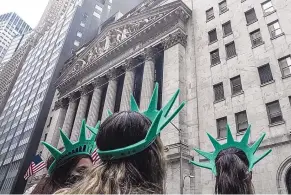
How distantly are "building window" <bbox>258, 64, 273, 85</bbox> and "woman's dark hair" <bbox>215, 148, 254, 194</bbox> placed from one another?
15980 millimetres

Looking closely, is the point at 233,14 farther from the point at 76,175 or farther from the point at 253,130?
the point at 76,175

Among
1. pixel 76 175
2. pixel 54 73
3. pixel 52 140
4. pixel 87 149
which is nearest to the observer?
pixel 76 175

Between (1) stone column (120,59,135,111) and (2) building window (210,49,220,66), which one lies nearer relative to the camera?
(2) building window (210,49,220,66)

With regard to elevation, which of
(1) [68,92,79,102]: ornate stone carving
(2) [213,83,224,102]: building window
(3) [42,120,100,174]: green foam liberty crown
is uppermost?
(1) [68,92,79,102]: ornate stone carving

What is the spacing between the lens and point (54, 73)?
179ft

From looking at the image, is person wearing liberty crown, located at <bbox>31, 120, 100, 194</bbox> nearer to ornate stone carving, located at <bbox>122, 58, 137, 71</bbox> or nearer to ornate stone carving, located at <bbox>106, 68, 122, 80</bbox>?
ornate stone carving, located at <bbox>122, 58, 137, 71</bbox>

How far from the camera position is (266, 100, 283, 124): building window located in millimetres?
Result: 16828

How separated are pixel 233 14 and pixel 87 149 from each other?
2354 cm

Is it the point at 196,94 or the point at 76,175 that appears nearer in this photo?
the point at 76,175

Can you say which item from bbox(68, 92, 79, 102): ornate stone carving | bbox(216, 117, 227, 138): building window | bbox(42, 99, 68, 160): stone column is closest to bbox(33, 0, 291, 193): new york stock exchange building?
bbox(216, 117, 227, 138): building window

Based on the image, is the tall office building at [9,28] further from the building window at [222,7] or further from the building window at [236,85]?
the building window at [236,85]

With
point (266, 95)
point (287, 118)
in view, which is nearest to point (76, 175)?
point (287, 118)

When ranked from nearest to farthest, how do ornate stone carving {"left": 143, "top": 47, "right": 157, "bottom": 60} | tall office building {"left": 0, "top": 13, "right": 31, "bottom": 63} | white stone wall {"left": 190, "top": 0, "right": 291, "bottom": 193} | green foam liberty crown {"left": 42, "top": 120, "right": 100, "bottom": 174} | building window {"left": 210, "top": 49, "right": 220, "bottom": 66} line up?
green foam liberty crown {"left": 42, "top": 120, "right": 100, "bottom": 174} < white stone wall {"left": 190, "top": 0, "right": 291, "bottom": 193} < building window {"left": 210, "top": 49, "right": 220, "bottom": 66} < ornate stone carving {"left": 143, "top": 47, "right": 157, "bottom": 60} < tall office building {"left": 0, "top": 13, "right": 31, "bottom": 63}

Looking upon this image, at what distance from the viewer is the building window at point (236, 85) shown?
20016mm
